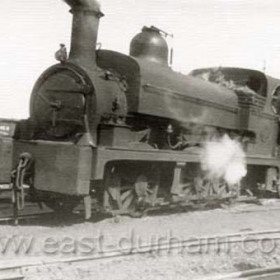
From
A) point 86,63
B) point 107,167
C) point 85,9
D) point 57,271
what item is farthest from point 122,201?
point 57,271

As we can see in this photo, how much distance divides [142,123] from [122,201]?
137 centimetres

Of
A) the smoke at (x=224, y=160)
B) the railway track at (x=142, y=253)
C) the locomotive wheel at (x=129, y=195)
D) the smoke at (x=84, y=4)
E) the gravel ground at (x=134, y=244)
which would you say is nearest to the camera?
the railway track at (x=142, y=253)

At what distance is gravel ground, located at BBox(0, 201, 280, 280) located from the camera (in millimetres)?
5883

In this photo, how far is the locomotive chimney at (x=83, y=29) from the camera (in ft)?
29.0

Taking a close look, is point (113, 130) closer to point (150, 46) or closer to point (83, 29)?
point (83, 29)

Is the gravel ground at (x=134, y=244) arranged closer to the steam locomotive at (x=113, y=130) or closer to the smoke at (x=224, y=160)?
the steam locomotive at (x=113, y=130)

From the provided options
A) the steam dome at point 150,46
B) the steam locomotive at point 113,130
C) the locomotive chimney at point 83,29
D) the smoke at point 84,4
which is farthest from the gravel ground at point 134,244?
the smoke at point 84,4

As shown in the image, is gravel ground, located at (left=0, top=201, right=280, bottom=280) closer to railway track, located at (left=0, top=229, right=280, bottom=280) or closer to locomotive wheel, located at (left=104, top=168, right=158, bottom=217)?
railway track, located at (left=0, top=229, right=280, bottom=280)

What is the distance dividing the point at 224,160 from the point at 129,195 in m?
2.67

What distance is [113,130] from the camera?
8789mm

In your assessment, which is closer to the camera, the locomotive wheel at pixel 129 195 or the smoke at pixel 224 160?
the locomotive wheel at pixel 129 195

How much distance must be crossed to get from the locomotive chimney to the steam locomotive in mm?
15

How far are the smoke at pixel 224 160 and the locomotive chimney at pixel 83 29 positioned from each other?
319cm

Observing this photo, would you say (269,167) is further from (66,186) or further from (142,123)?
(66,186)
